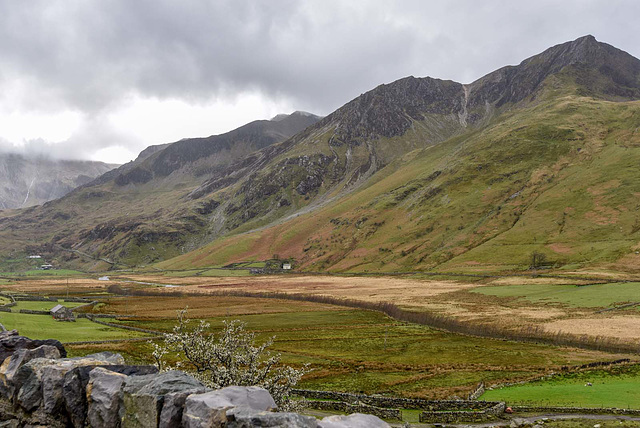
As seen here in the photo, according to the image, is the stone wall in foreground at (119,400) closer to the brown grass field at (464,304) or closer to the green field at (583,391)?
the green field at (583,391)

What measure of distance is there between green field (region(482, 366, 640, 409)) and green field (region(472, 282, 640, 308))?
43009 millimetres

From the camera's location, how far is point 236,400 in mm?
10367

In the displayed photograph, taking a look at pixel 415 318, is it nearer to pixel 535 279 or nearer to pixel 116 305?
pixel 535 279

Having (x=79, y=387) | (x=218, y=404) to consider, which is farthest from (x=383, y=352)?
(x=218, y=404)

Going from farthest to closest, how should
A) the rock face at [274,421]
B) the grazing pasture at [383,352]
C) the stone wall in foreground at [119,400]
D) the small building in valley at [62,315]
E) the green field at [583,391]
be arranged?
1. the small building in valley at [62,315]
2. the grazing pasture at [383,352]
3. the green field at [583,391]
4. the stone wall in foreground at [119,400]
5. the rock face at [274,421]

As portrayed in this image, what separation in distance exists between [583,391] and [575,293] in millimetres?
65435

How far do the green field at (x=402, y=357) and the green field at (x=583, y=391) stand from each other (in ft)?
10.2

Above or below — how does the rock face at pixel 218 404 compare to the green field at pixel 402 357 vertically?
above

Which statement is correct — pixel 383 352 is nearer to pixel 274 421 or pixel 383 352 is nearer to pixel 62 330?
pixel 274 421

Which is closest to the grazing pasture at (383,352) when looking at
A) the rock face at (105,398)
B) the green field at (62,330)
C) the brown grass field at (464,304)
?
the brown grass field at (464,304)

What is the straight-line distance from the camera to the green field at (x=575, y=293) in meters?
82.5

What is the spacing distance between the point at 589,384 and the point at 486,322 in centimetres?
3475

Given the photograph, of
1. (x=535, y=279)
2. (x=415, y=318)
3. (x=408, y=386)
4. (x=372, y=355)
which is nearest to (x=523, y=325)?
(x=415, y=318)

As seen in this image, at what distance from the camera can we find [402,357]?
2335 inches
